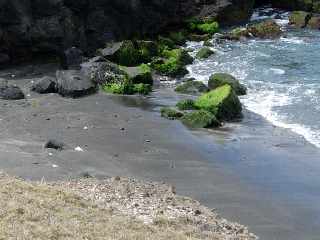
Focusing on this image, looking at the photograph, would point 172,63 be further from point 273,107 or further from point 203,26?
point 203,26

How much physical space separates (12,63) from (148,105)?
9.65m

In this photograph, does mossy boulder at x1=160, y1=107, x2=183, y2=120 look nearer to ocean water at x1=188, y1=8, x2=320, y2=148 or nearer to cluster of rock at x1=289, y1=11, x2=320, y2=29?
ocean water at x1=188, y1=8, x2=320, y2=148

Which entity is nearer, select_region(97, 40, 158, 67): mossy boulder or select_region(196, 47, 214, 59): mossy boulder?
select_region(97, 40, 158, 67): mossy boulder

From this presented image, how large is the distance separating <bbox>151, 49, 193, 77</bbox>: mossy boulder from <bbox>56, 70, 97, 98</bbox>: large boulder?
5372 mm

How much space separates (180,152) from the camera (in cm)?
1881

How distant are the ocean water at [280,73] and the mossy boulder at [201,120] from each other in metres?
2.36

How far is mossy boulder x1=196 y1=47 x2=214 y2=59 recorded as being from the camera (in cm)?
3522

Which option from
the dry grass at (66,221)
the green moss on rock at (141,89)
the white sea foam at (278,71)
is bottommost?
the white sea foam at (278,71)

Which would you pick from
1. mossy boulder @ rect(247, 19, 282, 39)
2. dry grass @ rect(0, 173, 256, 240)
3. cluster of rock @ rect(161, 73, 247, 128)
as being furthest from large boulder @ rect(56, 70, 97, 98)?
mossy boulder @ rect(247, 19, 282, 39)

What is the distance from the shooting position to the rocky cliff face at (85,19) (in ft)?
103

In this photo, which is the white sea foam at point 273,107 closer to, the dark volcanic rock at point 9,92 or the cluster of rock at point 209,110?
the cluster of rock at point 209,110

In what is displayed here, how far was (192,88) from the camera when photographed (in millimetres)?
27375

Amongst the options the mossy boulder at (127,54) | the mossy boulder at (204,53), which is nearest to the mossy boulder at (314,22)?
the mossy boulder at (204,53)

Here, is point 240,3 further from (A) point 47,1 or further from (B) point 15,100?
(B) point 15,100
